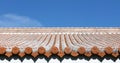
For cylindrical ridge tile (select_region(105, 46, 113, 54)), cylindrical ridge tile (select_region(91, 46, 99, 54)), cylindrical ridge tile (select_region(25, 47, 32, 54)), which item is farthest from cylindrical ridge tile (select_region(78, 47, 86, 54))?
cylindrical ridge tile (select_region(25, 47, 32, 54))

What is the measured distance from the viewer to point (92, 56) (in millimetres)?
5934

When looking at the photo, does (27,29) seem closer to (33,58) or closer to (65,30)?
(65,30)

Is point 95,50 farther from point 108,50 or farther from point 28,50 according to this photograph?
point 28,50

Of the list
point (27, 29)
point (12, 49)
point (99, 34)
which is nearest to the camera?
point (12, 49)

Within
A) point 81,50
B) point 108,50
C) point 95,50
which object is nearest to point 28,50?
point 81,50

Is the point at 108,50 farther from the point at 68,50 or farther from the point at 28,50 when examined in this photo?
the point at 28,50

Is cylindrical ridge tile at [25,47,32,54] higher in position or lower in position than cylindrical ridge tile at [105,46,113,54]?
lower

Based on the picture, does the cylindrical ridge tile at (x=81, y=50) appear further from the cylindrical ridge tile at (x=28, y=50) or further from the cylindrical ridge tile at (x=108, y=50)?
the cylindrical ridge tile at (x=28, y=50)

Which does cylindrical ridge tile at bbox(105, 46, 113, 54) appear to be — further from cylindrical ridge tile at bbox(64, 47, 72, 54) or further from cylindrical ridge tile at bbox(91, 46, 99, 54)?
cylindrical ridge tile at bbox(64, 47, 72, 54)

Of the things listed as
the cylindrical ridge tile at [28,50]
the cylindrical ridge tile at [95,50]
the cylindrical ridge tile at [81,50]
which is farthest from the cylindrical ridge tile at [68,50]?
the cylindrical ridge tile at [28,50]

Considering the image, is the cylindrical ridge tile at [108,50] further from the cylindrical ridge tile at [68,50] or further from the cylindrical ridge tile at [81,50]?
the cylindrical ridge tile at [68,50]

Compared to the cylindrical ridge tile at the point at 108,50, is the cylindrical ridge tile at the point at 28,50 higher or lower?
lower

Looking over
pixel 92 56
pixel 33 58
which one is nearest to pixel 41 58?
pixel 33 58

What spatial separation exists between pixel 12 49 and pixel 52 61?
0.78 m
